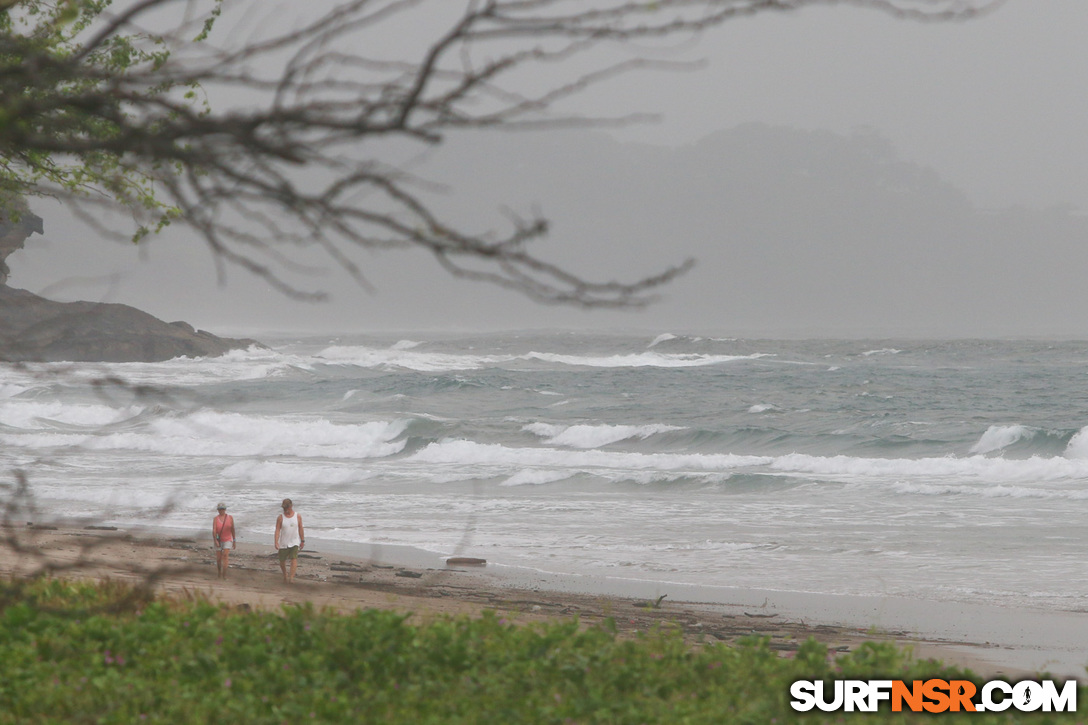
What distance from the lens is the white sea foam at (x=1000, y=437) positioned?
30016 mm

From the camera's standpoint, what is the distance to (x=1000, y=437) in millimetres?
30812

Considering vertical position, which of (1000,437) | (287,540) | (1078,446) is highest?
(1000,437)

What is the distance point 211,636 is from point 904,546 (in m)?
12.9

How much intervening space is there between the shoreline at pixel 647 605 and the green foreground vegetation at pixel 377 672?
2.12 metres

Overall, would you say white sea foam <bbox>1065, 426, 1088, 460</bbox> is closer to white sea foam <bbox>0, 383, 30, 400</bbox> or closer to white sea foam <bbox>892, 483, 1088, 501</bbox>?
white sea foam <bbox>892, 483, 1088, 501</bbox>

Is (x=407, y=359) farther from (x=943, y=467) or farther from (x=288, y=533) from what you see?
(x=288, y=533)

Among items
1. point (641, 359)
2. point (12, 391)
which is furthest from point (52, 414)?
point (641, 359)

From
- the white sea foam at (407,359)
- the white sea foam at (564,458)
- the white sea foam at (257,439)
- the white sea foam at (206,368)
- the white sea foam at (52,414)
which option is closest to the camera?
the white sea foam at (564,458)

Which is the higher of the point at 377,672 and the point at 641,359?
the point at 641,359

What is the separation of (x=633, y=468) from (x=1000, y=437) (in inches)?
492

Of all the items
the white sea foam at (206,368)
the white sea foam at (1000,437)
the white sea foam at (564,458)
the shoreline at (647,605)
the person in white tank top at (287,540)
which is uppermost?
the white sea foam at (206,368)

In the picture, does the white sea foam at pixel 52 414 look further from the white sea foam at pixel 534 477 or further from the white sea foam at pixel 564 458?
the white sea foam at pixel 534 477

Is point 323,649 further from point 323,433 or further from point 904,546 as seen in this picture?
point 323,433

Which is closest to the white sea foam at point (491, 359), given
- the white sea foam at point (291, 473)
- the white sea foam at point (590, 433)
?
the white sea foam at point (590, 433)
